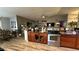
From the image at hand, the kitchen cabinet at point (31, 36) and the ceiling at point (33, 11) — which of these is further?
the kitchen cabinet at point (31, 36)

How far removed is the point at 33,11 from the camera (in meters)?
1.94

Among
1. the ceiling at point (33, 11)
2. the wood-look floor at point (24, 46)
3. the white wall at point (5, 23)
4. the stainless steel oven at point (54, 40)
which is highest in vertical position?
the ceiling at point (33, 11)

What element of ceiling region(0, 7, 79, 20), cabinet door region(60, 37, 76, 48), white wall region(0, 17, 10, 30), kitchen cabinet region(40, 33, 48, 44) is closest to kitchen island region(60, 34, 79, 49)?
cabinet door region(60, 37, 76, 48)

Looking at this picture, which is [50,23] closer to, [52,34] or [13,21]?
[52,34]

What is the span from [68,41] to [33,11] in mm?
949

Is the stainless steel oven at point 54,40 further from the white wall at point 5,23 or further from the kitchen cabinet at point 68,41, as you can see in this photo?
the white wall at point 5,23

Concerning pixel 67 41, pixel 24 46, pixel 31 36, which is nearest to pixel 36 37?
pixel 31 36

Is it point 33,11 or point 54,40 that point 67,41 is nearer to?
point 54,40

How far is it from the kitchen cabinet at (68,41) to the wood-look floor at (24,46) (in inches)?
3.4

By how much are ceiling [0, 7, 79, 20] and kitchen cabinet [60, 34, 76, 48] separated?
510mm

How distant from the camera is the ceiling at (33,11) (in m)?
1.89

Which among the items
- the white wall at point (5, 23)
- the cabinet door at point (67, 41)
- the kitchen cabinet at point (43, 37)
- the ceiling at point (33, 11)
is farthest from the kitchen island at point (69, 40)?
the white wall at point (5, 23)
